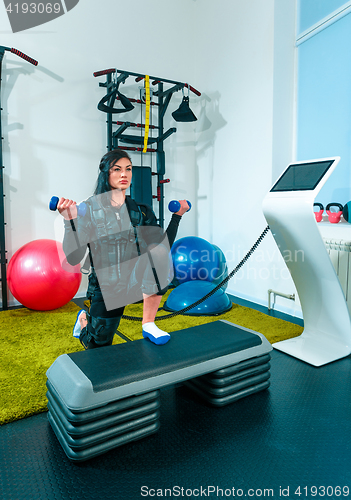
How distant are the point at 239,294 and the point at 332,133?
2.01 meters

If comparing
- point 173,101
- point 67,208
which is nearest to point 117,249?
point 67,208

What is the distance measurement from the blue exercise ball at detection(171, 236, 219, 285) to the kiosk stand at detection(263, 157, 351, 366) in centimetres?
131

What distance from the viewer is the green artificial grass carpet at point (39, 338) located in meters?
1.88

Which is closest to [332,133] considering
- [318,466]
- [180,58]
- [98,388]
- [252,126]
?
[252,126]

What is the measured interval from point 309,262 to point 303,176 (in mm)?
570

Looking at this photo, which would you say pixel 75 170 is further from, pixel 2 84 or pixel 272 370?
pixel 272 370

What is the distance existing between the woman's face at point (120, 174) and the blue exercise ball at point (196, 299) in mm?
1673

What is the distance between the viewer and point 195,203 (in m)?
4.91

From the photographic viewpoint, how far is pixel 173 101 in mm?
4656

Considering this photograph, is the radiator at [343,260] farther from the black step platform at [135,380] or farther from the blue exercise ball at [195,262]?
the blue exercise ball at [195,262]

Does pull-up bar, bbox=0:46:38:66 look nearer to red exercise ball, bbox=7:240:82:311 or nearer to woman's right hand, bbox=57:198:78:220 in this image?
red exercise ball, bbox=7:240:82:311

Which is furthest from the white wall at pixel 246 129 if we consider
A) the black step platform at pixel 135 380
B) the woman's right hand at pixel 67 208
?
the woman's right hand at pixel 67 208

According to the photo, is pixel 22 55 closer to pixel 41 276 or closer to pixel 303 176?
pixel 41 276

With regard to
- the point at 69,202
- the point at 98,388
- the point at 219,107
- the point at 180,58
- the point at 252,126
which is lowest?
the point at 98,388
